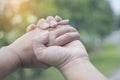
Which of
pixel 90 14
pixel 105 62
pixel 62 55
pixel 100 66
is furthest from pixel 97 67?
pixel 90 14

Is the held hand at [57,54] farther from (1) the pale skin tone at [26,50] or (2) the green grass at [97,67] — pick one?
(2) the green grass at [97,67]

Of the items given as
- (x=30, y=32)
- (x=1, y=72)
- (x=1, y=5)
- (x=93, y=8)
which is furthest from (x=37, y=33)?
(x=93, y=8)

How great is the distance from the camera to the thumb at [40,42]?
1163 millimetres

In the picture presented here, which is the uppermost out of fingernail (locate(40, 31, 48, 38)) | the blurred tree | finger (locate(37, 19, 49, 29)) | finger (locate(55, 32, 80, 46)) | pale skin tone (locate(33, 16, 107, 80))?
finger (locate(37, 19, 49, 29))

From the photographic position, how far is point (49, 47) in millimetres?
1165

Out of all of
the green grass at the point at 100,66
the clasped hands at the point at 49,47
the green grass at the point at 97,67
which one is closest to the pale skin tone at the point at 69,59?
the clasped hands at the point at 49,47

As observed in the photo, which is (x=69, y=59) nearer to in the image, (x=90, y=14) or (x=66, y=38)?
(x=66, y=38)

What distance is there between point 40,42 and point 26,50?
5 cm

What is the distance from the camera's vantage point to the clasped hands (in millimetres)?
1137

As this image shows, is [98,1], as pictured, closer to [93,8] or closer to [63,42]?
[93,8]

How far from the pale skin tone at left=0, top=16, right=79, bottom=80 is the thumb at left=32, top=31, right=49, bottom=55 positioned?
11mm

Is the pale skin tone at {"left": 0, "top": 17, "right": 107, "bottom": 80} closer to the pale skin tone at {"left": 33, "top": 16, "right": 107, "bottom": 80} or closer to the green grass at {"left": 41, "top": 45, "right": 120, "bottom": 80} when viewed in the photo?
the pale skin tone at {"left": 33, "top": 16, "right": 107, "bottom": 80}

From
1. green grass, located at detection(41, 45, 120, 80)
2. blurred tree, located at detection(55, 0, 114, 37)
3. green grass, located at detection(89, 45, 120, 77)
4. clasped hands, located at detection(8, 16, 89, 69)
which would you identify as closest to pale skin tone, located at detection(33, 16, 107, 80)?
clasped hands, located at detection(8, 16, 89, 69)

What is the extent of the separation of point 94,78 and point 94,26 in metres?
15.9
